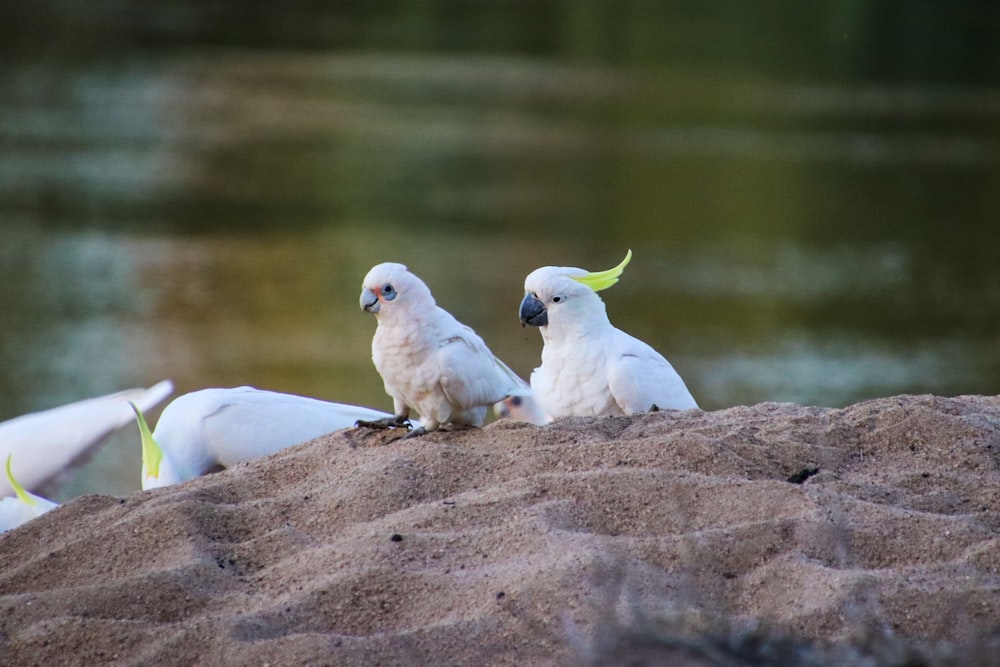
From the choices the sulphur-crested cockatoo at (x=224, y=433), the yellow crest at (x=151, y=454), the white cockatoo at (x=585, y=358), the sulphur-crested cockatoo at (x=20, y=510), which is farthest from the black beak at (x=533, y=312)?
the sulphur-crested cockatoo at (x=20, y=510)

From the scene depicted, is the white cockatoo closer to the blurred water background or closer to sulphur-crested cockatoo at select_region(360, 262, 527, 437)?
sulphur-crested cockatoo at select_region(360, 262, 527, 437)

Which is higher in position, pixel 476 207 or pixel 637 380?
pixel 476 207

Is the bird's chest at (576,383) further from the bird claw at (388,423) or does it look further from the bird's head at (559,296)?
the bird claw at (388,423)

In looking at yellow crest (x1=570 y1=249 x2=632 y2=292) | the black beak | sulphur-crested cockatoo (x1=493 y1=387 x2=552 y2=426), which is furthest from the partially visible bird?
yellow crest (x1=570 y1=249 x2=632 y2=292)

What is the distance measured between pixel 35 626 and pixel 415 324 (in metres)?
1.05

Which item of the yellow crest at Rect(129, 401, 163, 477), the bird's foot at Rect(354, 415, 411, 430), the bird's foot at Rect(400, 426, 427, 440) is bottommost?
the bird's foot at Rect(400, 426, 427, 440)

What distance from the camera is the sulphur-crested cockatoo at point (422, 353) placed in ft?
9.23

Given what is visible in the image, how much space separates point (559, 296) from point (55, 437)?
1.64 meters

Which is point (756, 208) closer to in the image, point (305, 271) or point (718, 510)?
point (305, 271)

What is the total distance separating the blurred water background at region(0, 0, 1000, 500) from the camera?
8258 millimetres

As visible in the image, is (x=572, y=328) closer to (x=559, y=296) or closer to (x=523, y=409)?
(x=559, y=296)

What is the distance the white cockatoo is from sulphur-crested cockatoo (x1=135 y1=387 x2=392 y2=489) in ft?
2.11

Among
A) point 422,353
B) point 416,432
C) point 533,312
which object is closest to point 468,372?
point 422,353

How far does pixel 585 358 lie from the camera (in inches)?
128
